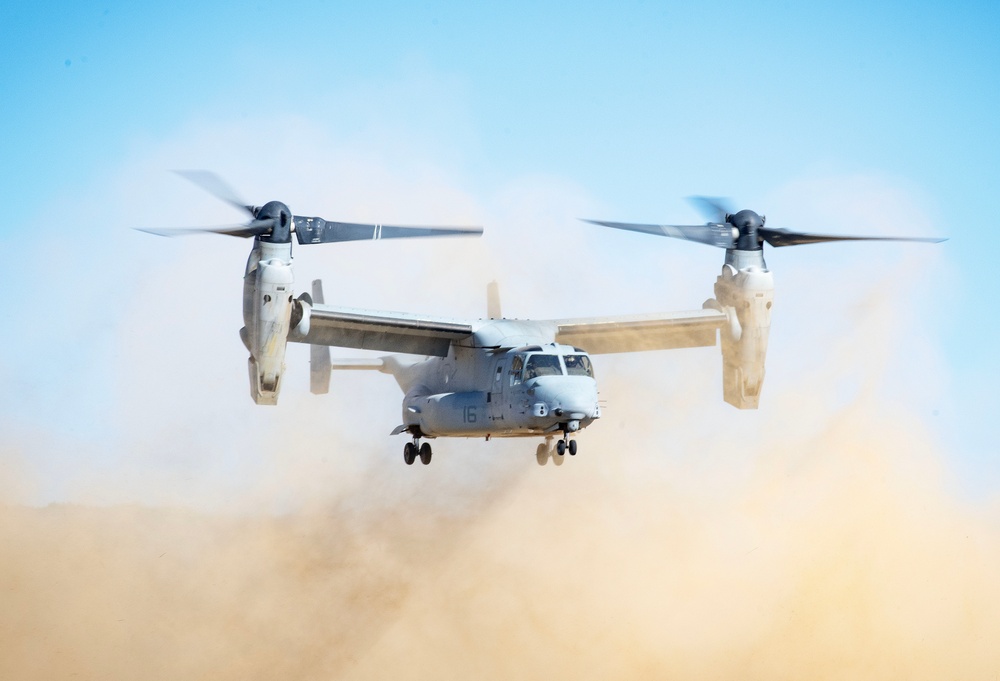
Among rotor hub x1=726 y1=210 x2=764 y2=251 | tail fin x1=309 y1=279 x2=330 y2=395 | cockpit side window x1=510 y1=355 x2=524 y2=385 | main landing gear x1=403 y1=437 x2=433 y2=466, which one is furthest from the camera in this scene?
tail fin x1=309 y1=279 x2=330 y2=395

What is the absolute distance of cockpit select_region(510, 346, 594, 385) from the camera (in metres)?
19.8

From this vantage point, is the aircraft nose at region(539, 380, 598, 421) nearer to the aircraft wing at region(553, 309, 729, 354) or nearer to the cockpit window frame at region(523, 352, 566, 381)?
the cockpit window frame at region(523, 352, 566, 381)

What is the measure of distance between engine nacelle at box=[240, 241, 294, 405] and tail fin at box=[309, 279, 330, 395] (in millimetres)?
4576

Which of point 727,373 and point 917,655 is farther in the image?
point 917,655

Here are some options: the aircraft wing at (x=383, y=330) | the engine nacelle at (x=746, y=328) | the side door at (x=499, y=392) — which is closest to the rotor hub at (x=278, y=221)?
the aircraft wing at (x=383, y=330)

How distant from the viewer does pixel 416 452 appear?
23.2m

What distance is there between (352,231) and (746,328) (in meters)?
7.05

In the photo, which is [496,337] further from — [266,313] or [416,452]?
[266,313]

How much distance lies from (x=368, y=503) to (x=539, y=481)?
3575 mm

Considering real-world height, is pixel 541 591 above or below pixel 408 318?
below

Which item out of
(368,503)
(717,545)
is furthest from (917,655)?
(368,503)

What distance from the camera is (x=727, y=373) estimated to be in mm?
22500

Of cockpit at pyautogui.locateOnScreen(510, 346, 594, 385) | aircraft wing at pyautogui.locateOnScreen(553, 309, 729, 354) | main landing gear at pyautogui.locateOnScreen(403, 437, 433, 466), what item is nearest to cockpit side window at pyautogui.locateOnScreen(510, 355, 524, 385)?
cockpit at pyautogui.locateOnScreen(510, 346, 594, 385)

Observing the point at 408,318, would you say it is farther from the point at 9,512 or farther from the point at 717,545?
the point at 9,512
